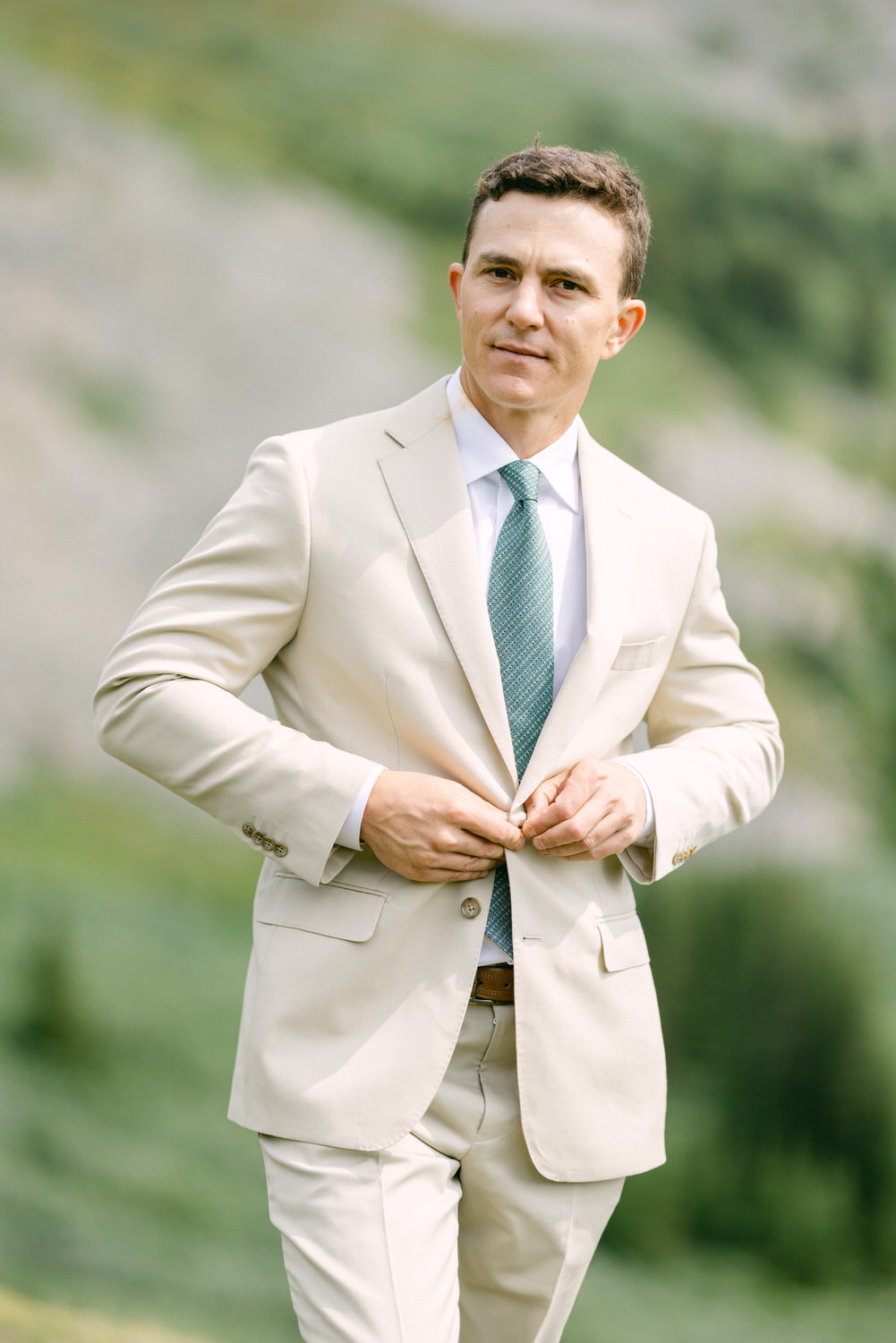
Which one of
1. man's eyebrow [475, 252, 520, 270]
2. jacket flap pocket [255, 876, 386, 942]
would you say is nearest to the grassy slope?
jacket flap pocket [255, 876, 386, 942]

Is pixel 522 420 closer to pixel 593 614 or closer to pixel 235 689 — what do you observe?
pixel 593 614

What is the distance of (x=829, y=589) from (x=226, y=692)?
322 cm

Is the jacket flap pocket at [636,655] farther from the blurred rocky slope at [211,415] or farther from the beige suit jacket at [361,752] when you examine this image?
the blurred rocky slope at [211,415]

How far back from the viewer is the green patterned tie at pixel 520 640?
6.17 feet

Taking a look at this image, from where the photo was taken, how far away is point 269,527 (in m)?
1.84

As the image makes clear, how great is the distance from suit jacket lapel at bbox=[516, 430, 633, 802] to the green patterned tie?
0.03m

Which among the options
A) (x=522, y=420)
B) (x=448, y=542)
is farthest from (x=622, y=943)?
(x=522, y=420)

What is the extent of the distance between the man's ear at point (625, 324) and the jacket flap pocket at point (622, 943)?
27.8 inches

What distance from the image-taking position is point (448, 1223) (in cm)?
189

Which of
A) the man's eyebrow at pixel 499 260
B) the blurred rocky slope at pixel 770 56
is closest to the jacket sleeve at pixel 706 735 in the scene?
the man's eyebrow at pixel 499 260

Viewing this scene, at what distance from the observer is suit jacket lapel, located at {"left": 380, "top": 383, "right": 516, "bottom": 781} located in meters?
1.83

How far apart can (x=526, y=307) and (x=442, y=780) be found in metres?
0.55

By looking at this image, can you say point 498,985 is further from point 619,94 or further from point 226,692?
point 619,94

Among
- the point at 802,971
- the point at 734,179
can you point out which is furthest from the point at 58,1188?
the point at 734,179
